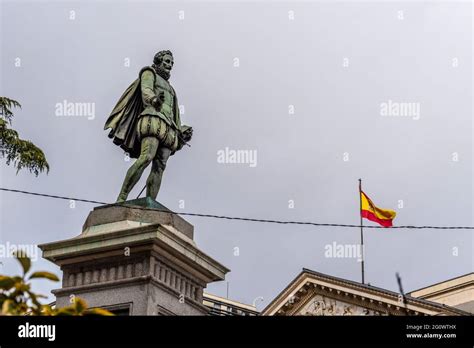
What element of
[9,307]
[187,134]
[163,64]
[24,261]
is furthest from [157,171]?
[9,307]

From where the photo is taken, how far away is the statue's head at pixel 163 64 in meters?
13.8

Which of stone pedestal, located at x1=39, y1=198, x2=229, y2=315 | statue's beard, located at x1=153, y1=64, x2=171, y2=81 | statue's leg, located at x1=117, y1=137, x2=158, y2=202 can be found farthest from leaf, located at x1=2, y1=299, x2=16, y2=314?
statue's beard, located at x1=153, y1=64, x2=171, y2=81

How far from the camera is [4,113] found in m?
18.7

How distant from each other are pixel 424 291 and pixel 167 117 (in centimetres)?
4874

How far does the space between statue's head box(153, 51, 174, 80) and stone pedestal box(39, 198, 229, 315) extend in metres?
2.14

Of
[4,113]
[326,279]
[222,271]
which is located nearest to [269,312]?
[326,279]

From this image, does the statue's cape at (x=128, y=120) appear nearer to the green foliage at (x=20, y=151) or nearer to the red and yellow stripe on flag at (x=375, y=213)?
the green foliage at (x=20, y=151)

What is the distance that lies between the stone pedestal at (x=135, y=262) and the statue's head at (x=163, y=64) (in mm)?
2143

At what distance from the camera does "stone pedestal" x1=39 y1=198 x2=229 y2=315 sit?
11.9m

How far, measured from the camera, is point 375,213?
48.5m

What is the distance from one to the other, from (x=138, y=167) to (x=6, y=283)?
6163 mm

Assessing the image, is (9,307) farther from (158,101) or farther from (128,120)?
(128,120)

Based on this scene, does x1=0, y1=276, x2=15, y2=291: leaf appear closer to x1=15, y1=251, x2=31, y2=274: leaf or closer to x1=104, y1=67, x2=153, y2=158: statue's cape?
x1=15, y1=251, x2=31, y2=274: leaf
